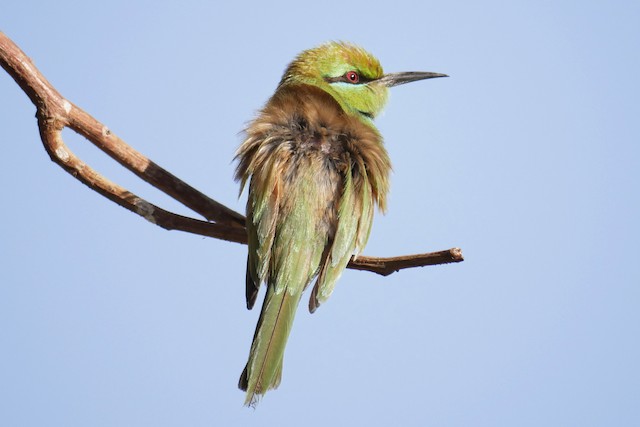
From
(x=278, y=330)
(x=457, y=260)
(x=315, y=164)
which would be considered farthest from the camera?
(x=315, y=164)

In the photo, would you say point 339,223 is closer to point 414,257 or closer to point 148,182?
point 414,257

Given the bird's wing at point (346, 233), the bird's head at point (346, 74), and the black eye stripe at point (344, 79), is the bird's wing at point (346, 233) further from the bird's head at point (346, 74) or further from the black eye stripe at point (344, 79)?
the black eye stripe at point (344, 79)

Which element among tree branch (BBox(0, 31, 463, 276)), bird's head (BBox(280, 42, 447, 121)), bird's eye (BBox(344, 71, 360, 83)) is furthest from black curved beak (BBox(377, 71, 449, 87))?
tree branch (BBox(0, 31, 463, 276))

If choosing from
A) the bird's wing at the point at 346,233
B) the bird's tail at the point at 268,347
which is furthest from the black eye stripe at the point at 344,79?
the bird's tail at the point at 268,347

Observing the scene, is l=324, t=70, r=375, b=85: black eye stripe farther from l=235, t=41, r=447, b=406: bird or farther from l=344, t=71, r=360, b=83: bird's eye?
l=235, t=41, r=447, b=406: bird

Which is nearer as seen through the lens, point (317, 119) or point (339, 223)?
point (339, 223)

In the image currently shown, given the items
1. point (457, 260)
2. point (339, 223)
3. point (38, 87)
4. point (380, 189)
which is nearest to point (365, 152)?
point (380, 189)

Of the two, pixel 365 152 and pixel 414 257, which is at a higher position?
pixel 365 152
